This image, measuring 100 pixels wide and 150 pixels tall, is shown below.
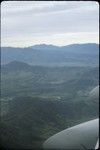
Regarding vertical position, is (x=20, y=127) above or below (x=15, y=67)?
above

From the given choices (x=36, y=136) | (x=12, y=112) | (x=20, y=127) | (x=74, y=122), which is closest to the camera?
(x=36, y=136)

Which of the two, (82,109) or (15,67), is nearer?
(82,109)

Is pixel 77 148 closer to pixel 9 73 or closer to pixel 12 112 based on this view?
pixel 12 112

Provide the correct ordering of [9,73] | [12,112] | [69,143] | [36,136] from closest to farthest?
[69,143], [36,136], [12,112], [9,73]

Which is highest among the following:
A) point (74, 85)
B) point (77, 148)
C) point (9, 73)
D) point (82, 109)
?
point (77, 148)

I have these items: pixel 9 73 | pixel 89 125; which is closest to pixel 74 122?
pixel 89 125

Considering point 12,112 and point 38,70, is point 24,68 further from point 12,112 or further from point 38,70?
point 12,112
